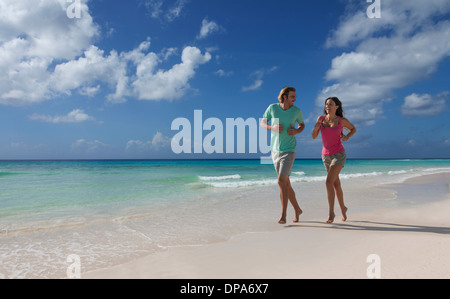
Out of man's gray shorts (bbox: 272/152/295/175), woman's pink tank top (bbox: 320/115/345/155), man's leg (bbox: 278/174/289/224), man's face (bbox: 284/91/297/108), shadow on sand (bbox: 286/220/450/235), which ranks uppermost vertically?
man's face (bbox: 284/91/297/108)

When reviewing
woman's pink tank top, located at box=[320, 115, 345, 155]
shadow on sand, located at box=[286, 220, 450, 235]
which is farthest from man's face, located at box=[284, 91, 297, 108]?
shadow on sand, located at box=[286, 220, 450, 235]

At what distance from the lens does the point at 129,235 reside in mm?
4133

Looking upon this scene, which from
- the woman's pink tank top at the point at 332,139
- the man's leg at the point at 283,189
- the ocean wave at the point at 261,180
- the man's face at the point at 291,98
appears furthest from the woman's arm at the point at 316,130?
the ocean wave at the point at 261,180

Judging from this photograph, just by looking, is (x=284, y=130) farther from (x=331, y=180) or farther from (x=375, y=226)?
(x=375, y=226)

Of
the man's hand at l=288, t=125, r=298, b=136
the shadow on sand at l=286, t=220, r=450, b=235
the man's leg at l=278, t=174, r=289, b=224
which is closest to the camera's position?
the shadow on sand at l=286, t=220, r=450, b=235

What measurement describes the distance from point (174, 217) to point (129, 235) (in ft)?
4.78

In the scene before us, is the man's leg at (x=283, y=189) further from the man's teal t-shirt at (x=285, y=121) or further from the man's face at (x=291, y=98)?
the man's face at (x=291, y=98)

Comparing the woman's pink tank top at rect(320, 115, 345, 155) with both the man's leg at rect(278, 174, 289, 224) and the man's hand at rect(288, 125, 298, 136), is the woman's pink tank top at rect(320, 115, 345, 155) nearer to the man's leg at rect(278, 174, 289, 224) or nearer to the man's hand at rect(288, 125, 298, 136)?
the man's hand at rect(288, 125, 298, 136)

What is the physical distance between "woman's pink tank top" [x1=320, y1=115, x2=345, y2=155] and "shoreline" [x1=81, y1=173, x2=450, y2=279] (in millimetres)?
1253

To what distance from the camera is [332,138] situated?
180 inches

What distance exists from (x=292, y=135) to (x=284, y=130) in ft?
0.51

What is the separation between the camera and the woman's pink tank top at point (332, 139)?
4551mm

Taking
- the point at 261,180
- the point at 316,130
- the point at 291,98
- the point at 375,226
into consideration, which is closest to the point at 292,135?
the point at 316,130

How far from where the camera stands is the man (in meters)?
4.46
